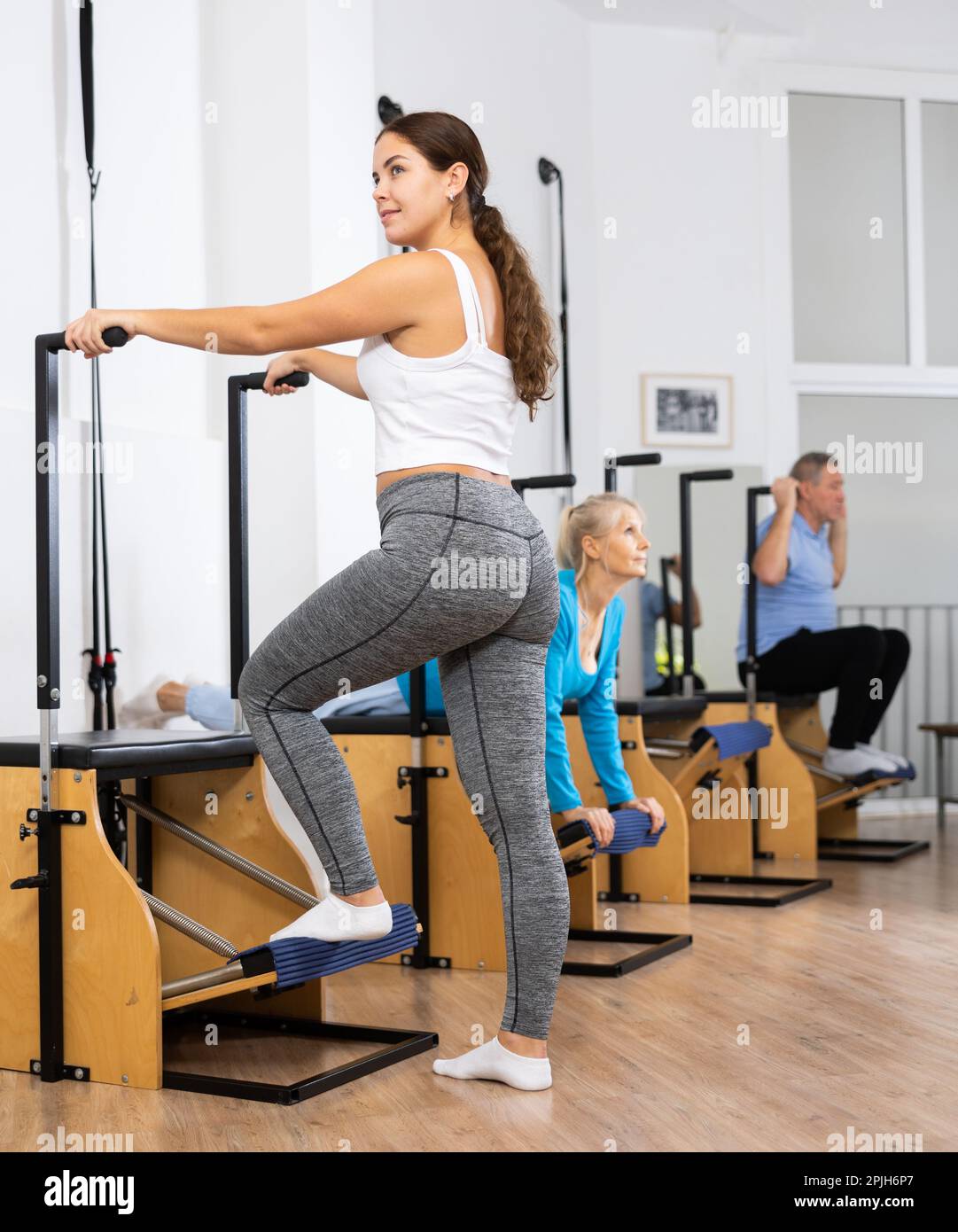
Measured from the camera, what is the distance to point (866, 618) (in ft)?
16.9

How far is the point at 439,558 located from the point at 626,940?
1447 millimetres

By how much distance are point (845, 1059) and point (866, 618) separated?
11.2ft

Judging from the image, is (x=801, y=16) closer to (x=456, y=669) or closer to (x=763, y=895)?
(x=763, y=895)

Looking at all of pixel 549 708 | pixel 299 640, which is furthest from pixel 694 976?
pixel 299 640

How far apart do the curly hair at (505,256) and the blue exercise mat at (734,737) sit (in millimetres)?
1870

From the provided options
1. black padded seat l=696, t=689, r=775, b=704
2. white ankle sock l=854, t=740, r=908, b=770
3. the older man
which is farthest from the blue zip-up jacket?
white ankle sock l=854, t=740, r=908, b=770

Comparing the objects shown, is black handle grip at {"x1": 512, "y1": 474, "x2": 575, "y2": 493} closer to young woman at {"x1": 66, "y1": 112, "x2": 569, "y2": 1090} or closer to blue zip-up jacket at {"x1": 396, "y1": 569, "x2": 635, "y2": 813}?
blue zip-up jacket at {"x1": 396, "y1": 569, "x2": 635, "y2": 813}

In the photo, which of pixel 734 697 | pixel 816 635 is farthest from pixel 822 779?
pixel 734 697

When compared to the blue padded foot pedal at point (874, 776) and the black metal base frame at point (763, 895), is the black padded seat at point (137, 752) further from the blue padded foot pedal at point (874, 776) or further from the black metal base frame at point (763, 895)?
the blue padded foot pedal at point (874, 776)

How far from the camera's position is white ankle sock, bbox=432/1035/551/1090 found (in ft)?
5.83

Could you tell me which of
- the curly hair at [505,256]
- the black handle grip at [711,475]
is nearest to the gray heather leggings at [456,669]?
the curly hair at [505,256]

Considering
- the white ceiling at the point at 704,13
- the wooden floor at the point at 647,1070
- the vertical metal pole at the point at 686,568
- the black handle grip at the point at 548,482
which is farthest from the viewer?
the white ceiling at the point at 704,13

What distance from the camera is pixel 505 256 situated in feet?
5.74

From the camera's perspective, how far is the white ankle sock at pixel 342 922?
1745 mm
